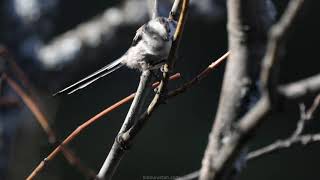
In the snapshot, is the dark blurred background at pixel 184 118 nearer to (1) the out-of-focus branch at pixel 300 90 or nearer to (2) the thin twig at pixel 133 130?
(2) the thin twig at pixel 133 130

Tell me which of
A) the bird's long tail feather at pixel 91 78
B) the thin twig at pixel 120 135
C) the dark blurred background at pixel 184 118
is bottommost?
the dark blurred background at pixel 184 118

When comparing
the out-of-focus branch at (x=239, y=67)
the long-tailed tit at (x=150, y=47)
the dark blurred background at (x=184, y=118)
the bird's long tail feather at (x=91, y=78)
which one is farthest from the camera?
the dark blurred background at (x=184, y=118)

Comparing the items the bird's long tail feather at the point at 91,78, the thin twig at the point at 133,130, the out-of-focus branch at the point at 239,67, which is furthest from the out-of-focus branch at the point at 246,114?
the bird's long tail feather at the point at 91,78

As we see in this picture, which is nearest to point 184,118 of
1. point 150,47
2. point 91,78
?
point 91,78

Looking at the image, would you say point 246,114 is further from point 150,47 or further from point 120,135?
point 150,47

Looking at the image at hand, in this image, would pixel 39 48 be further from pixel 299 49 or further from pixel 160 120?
pixel 299 49

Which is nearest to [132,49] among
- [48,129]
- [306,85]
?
[48,129]
